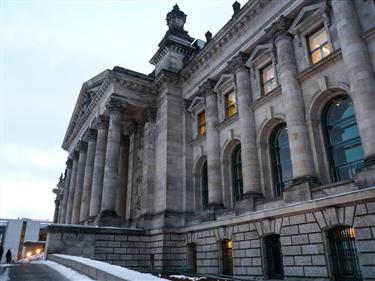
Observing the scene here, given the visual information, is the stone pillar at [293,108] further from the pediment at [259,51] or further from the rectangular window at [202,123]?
the rectangular window at [202,123]

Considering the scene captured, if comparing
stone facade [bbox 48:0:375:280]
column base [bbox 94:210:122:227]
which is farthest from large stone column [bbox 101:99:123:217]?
stone facade [bbox 48:0:375:280]

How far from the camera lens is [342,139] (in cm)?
1638

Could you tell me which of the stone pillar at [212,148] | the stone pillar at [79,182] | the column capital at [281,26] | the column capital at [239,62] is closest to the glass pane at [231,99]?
the stone pillar at [212,148]

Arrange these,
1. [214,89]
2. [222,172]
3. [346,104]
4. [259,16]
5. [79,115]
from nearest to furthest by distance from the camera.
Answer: [346,104], [259,16], [222,172], [214,89], [79,115]

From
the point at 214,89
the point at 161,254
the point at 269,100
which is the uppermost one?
the point at 214,89

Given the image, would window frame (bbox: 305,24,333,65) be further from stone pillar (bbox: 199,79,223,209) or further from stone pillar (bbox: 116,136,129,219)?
stone pillar (bbox: 116,136,129,219)

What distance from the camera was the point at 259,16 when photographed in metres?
21.7

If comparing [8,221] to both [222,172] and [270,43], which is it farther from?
[270,43]

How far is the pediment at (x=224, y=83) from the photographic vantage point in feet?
80.1

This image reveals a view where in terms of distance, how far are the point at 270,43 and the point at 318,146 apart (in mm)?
7767

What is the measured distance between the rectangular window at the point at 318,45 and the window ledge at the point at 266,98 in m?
2.52

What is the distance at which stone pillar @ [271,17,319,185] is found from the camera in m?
16.5

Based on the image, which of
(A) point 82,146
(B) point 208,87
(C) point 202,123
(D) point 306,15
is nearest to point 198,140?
(C) point 202,123

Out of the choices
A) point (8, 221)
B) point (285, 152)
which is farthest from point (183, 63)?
point (8, 221)
